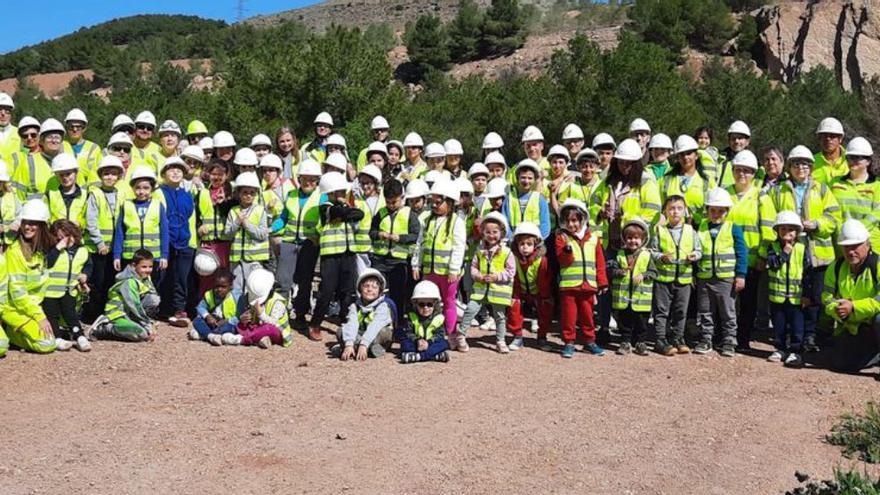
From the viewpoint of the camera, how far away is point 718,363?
7.80 metres

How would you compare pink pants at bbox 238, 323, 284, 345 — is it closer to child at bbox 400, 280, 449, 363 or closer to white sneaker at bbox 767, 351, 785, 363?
child at bbox 400, 280, 449, 363

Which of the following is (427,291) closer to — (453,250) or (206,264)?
(453,250)

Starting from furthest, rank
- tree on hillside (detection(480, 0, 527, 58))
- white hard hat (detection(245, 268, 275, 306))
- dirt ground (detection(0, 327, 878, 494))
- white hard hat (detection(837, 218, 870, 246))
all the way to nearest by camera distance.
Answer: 1. tree on hillside (detection(480, 0, 527, 58))
2. white hard hat (detection(245, 268, 275, 306))
3. white hard hat (detection(837, 218, 870, 246))
4. dirt ground (detection(0, 327, 878, 494))

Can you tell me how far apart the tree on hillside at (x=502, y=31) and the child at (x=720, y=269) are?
3901cm

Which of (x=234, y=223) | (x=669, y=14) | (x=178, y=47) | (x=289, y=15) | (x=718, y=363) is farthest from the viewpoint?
(x=289, y=15)

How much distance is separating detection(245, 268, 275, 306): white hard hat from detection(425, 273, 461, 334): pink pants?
5.12 ft

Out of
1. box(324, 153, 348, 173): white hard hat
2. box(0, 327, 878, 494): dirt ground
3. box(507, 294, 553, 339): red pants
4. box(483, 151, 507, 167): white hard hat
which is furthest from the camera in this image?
box(483, 151, 507, 167): white hard hat

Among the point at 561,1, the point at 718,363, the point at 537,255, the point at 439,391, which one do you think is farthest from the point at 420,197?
the point at 561,1

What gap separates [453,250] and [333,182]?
1.42 meters

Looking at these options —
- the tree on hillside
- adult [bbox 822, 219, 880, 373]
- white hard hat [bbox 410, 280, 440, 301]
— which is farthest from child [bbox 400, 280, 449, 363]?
the tree on hillside

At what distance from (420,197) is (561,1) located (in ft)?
186

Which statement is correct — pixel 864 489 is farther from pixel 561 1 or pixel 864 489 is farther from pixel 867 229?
pixel 561 1

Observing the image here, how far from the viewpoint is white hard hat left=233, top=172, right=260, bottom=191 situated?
8.42 metres

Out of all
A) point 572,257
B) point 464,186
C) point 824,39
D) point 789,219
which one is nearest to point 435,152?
point 464,186
